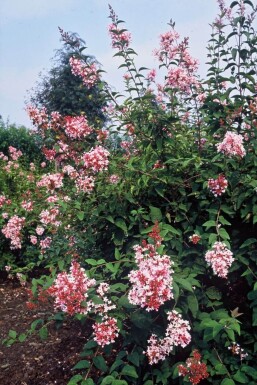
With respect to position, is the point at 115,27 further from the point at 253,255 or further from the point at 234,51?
the point at 253,255

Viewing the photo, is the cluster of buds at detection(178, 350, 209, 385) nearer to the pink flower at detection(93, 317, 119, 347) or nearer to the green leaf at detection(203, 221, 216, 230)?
the pink flower at detection(93, 317, 119, 347)

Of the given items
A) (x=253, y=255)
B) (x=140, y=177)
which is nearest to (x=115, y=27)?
(x=140, y=177)

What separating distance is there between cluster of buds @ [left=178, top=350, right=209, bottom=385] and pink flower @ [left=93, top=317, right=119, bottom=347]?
391 mm

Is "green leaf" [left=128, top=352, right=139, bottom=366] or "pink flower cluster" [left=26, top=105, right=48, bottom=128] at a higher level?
"pink flower cluster" [left=26, top=105, right=48, bottom=128]

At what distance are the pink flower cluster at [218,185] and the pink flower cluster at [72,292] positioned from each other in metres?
0.90

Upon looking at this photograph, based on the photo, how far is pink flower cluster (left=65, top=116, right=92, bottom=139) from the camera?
3.05 metres

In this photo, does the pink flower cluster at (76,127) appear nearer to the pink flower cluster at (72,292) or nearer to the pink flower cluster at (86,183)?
the pink flower cluster at (86,183)

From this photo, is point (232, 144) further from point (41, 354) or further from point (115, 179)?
point (41, 354)

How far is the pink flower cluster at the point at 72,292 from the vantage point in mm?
2172

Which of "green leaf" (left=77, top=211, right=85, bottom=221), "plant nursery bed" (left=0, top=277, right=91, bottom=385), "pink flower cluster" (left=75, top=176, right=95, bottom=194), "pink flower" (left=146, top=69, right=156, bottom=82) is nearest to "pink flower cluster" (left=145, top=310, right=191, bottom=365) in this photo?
"green leaf" (left=77, top=211, right=85, bottom=221)

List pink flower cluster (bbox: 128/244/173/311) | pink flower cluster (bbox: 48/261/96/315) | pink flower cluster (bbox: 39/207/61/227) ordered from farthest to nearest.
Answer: pink flower cluster (bbox: 39/207/61/227) < pink flower cluster (bbox: 48/261/96/315) < pink flower cluster (bbox: 128/244/173/311)

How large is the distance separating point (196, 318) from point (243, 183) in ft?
2.63

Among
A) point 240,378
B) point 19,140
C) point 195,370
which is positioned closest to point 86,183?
point 195,370

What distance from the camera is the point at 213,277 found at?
9.88 feet
